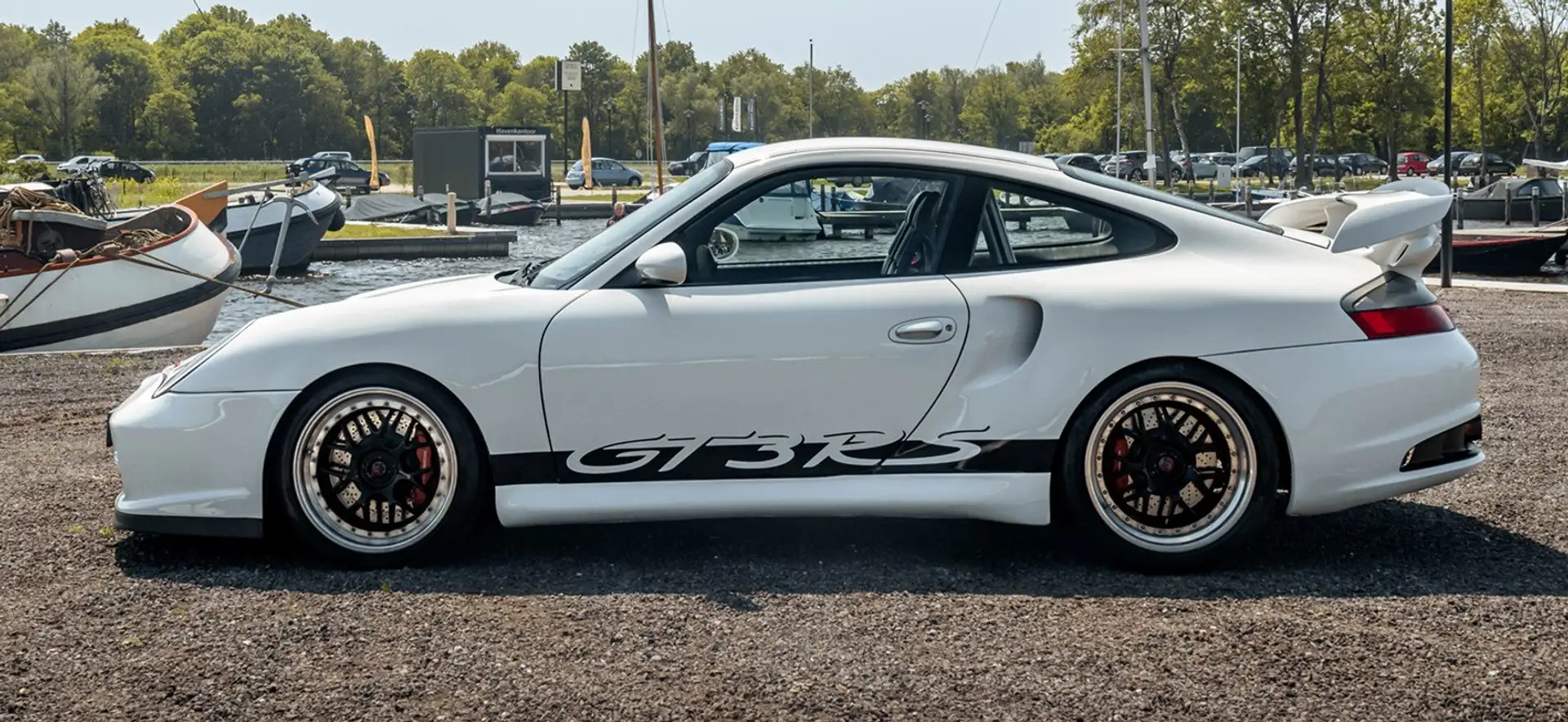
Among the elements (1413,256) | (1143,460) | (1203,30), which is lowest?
(1143,460)

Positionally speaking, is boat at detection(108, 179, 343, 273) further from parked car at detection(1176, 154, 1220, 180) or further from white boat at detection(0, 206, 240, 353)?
parked car at detection(1176, 154, 1220, 180)

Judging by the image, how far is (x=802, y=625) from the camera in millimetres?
4203

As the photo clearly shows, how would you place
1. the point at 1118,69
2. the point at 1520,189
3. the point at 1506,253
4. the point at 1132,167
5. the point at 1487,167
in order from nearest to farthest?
1. the point at 1506,253
2. the point at 1520,189
3. the point at 1118,69
4. the point at 1487,167
5. the point at 1132,167

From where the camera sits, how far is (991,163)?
5.07m

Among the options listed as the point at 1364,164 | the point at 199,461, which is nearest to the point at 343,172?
the point at 1364,164

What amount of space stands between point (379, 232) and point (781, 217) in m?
34.7

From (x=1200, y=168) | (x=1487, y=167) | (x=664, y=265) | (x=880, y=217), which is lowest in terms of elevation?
(x=664, y=265)

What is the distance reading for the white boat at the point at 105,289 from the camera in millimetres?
17109

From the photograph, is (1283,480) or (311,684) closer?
(311,684)

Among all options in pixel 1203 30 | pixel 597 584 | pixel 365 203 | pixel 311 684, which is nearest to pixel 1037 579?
pixel 597 584

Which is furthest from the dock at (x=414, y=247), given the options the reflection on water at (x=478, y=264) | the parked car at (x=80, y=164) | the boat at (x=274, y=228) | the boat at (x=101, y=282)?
the parked car at (x=80, y=164)

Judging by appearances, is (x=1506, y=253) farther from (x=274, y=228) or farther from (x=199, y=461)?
(x=199, y=461)

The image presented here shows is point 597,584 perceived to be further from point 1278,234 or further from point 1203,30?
point 1203,30

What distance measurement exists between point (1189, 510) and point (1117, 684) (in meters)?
1.25
